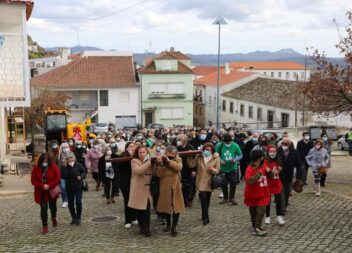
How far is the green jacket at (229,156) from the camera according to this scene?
1126cm

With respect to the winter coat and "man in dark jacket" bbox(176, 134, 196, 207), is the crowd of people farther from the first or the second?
the winter coat

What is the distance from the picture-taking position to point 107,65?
52.0 metres

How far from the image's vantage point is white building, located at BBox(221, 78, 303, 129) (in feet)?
151

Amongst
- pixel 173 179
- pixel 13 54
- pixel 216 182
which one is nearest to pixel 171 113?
pixel 13 54

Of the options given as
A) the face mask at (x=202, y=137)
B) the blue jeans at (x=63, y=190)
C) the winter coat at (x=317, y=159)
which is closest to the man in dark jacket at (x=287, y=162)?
the winter coat at (x=317, y=159)

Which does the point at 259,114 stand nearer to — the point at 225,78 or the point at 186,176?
the point at 225,78

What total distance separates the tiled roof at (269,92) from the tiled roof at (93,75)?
43.2ft

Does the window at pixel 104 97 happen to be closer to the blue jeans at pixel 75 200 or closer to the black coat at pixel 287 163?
the blue jeans at pixel 75 200

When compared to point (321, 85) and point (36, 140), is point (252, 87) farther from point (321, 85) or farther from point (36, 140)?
point (321, 85)

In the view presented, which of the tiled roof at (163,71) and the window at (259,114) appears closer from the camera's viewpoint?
the window at (259,114)

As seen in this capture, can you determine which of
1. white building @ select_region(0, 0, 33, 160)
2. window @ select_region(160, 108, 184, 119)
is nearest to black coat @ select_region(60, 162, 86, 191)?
white building @ select_region(0, 0, 33, 160)

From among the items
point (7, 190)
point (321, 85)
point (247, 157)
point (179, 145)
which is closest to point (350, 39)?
point (321, 85)

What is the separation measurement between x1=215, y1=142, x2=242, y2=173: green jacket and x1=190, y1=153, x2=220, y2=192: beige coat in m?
1.48

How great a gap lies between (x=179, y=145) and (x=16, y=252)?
433 centimetres
